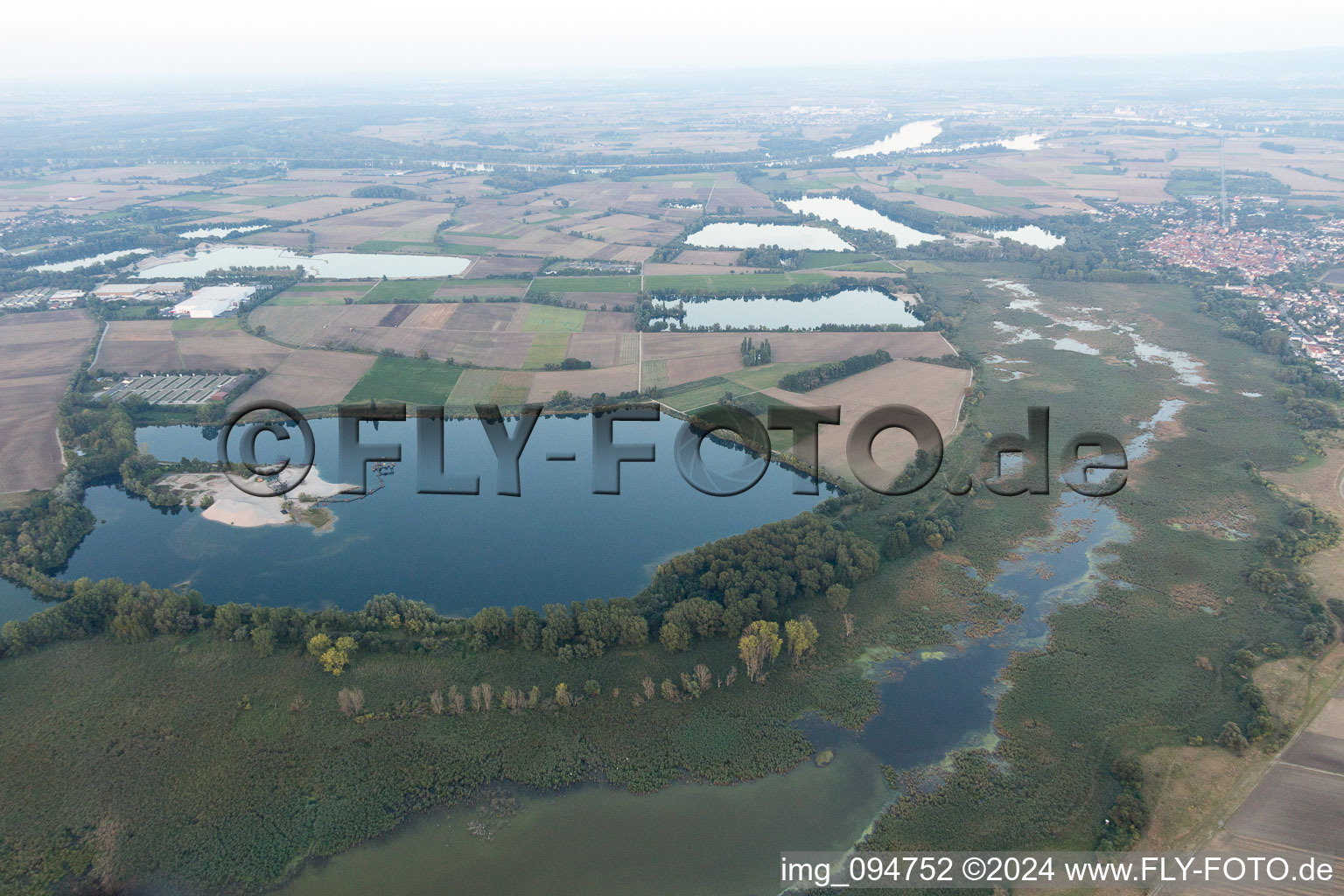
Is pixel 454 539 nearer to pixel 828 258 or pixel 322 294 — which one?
pixel 322 294

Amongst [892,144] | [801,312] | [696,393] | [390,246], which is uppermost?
[892,144]

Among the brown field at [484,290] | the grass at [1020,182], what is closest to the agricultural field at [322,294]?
the brown field at [484,290]

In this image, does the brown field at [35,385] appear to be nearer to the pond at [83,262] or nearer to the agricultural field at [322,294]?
the agricultural field at [322,294]

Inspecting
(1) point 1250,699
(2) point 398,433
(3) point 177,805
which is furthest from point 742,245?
(3) point 177,805

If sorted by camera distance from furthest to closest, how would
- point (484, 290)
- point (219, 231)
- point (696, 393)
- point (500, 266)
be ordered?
point (219, 231) < point (500, 266) < point (484, 290) < point (696, 393)

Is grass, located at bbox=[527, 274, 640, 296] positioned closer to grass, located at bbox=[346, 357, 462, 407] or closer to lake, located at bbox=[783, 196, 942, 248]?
grass, located at bbox=[346, 357, 462, 407]

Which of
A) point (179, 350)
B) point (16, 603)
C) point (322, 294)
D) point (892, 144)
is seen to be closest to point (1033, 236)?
point (322, 294)

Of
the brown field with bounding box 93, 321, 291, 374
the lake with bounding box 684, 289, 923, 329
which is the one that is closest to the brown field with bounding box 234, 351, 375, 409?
the brown field with bounding box 93, 321, 291, 374

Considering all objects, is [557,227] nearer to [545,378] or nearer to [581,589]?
[545,378]
